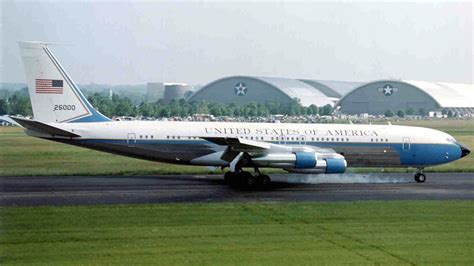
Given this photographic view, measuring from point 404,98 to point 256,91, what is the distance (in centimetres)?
2231

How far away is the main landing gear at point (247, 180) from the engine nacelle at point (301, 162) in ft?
1.93

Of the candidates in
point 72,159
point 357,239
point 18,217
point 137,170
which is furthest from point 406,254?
point 72,159

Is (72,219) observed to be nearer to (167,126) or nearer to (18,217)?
(18,217)

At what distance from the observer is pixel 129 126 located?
30922 mm

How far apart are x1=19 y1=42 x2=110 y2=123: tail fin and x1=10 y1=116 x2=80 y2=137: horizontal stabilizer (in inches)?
41.2

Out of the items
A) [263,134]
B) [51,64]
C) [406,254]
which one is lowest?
[406,254]

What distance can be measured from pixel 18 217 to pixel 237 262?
7894 mm

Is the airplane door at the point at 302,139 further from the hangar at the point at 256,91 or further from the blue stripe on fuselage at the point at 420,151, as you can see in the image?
the hangar at the point at 256,91

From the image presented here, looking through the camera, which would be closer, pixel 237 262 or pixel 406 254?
pixel 237 262

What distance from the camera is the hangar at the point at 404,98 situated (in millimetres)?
93869

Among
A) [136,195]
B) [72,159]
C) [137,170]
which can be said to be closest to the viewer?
[136,195]

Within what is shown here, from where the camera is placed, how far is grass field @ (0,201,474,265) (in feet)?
46.7

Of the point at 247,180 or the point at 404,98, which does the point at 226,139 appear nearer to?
the point at 247,180

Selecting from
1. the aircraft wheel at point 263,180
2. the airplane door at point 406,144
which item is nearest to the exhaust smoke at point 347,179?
the airplane door at point 406,144
